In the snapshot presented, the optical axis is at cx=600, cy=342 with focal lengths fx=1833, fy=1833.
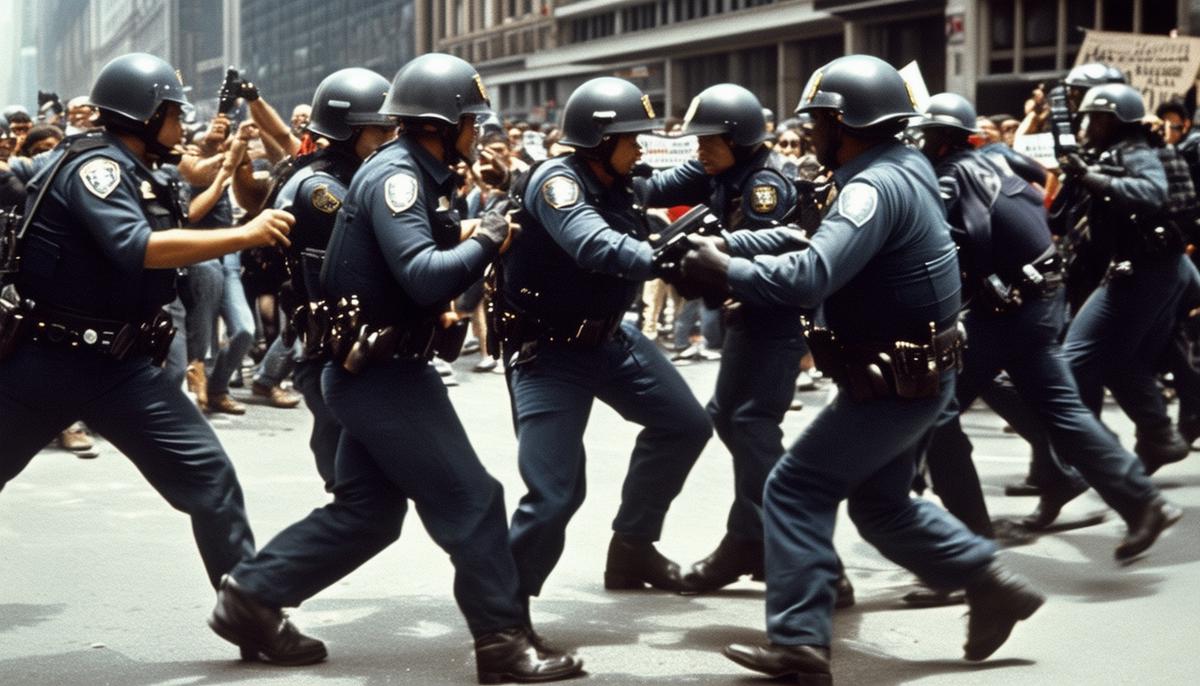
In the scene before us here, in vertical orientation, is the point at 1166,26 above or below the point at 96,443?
above

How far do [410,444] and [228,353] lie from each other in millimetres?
7273

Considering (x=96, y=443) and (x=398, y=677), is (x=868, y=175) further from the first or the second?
(x=96, y=443)

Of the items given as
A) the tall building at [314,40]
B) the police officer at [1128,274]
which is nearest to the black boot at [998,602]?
the police officer at [1128,274]

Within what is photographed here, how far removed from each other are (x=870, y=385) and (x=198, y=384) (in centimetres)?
805

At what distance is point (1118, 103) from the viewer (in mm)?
8164

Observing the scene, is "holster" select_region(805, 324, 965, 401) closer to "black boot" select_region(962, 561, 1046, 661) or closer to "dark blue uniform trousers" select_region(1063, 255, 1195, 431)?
"black boot" select_region(962, 561, 1046, 661)

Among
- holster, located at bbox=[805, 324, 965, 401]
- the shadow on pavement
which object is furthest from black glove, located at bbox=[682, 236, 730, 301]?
the shadow on pavement

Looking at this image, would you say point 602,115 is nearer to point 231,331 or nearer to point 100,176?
point 100,176

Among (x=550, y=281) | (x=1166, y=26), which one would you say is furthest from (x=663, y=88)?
(x=550, y=281)

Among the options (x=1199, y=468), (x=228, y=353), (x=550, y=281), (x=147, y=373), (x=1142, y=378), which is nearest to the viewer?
(x=147, y=373)

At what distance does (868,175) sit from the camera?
516 cm

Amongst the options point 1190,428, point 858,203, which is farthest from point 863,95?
point 1190,428

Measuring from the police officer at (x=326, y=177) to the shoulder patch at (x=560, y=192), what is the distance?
1.12 m

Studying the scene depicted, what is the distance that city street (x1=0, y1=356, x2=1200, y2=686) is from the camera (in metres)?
5.48
